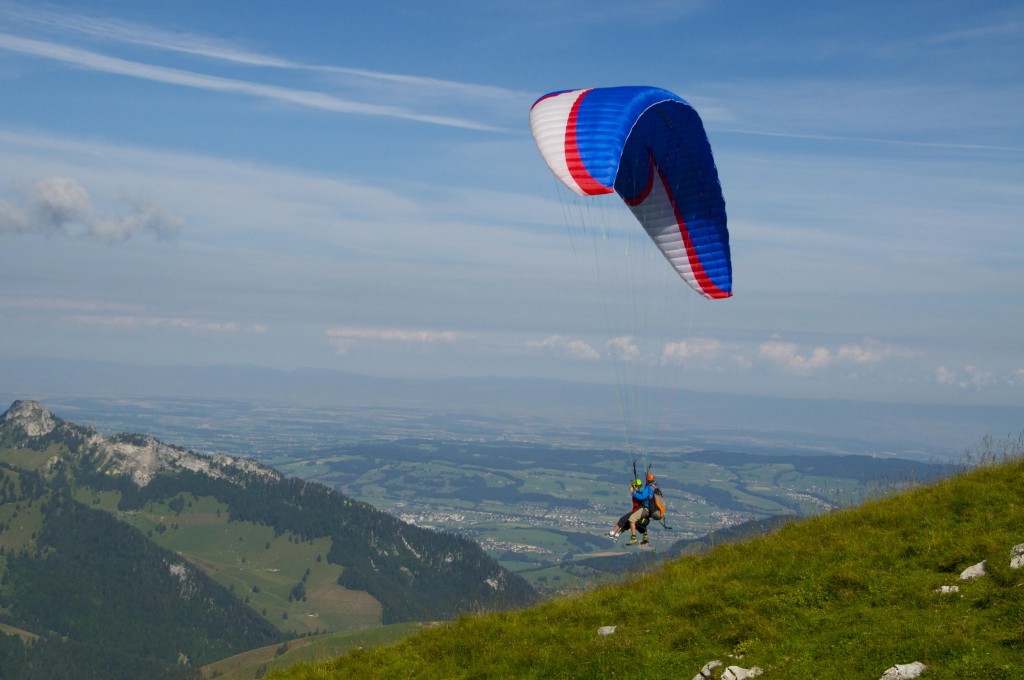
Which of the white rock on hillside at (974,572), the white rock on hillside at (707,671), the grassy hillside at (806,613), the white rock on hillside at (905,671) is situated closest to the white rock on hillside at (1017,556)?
the grassy hillside at (806,613)

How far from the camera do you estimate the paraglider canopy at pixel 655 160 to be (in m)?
22.8

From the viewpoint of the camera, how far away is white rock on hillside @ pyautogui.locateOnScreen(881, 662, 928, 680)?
12.0 metres

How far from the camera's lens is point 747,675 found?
13422mm

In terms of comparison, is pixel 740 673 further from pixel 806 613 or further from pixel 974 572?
pixel 974 572

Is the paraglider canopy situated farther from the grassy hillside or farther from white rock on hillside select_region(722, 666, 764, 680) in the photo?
white rock on hillside select_region(722, 666, 764, 680)

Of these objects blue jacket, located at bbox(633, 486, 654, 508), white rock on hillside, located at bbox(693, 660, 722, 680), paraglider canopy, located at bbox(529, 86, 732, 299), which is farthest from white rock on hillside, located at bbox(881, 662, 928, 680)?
paraglider canopy, located at bbox(529, 86, 732, 299)

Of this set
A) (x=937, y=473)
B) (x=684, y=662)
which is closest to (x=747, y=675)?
(x=684, y=662)

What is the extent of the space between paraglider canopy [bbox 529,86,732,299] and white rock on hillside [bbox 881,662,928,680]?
13.8m

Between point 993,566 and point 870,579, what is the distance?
2.08 metres

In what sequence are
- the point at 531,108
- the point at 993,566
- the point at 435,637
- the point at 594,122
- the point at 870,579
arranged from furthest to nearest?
the point at 531,108 < the point at 594,122 < the point at 435,637 < the point at 870,579 < the point at 993,566

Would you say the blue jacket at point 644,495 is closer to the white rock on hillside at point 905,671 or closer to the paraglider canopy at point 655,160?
the paraglider canopy at point 655,160

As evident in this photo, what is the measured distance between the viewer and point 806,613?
1506cm

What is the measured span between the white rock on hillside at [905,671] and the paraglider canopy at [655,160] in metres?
13.8

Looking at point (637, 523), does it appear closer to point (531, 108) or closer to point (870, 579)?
point (870, 579)
